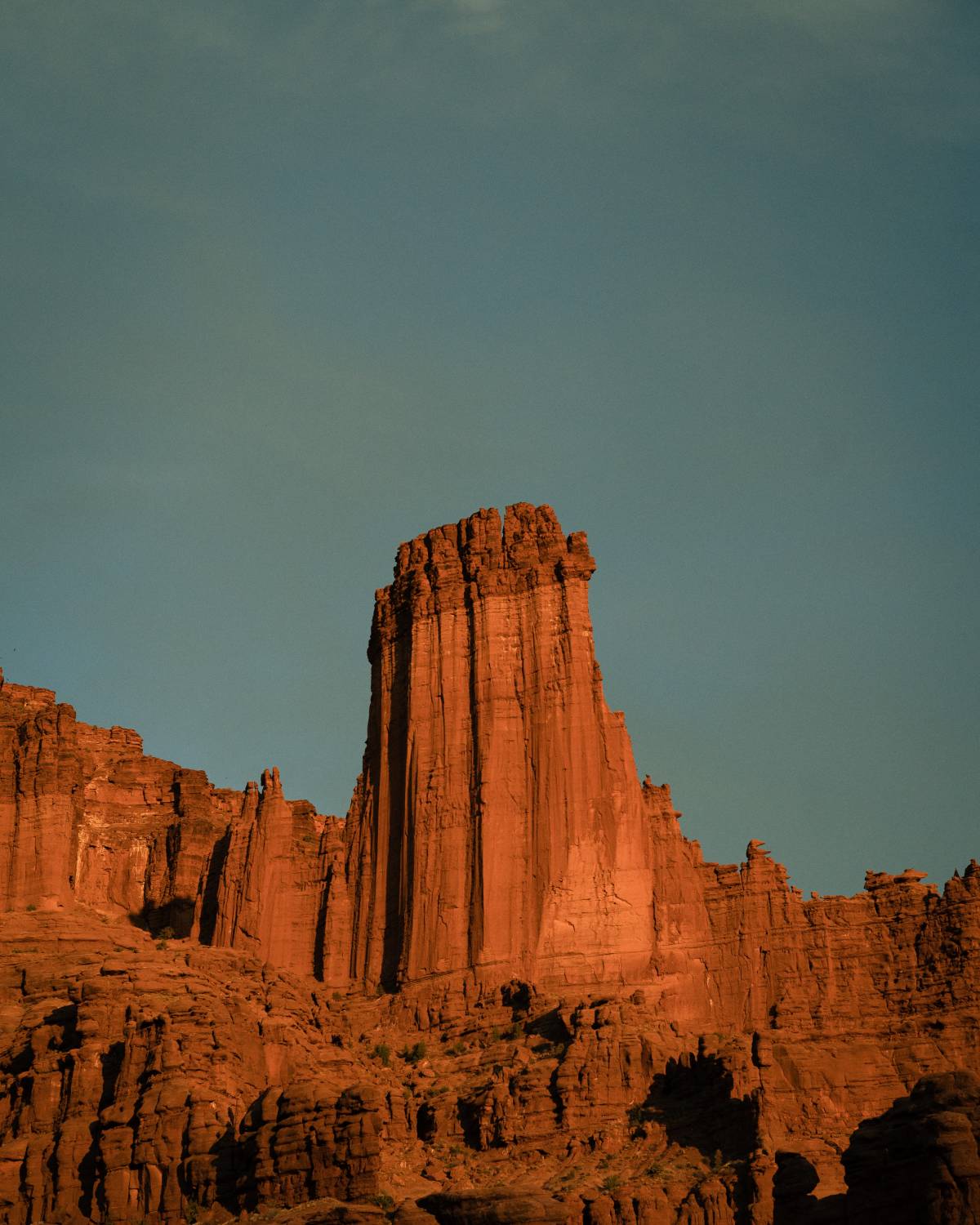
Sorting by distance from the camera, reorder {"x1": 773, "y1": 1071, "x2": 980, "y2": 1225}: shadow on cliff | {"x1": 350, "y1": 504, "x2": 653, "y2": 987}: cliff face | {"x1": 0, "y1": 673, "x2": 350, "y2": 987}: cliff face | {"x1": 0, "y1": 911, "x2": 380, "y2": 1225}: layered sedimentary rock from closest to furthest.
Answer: {"x1": 773, "y1": 1071, "x2": 980, "y2": 1225}: shadow on cliff, {"x1": 0, "y1": 911, "x2": 380, "y2": 1225}: layered sedimentary rock, {"x1": 350, "y1": 504, "x2": 653, "y2": 987}: cliff face, {"x1": 0, "y1": 673, "x2": 350, "y2": 987}: cliff face

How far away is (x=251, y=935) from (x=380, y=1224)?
27462mm

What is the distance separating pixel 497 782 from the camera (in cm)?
10050

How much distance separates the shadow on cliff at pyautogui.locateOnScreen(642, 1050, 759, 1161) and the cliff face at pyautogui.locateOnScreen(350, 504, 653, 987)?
9.19 m

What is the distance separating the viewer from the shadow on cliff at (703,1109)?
271 feet

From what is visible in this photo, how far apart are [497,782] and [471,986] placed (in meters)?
7.47

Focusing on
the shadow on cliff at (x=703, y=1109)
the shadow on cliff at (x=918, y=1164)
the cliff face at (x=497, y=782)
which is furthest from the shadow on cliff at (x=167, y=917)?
the shadow on cliff at (x=918, y=1164)

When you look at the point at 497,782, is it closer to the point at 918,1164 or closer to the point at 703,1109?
the point at 703,1109

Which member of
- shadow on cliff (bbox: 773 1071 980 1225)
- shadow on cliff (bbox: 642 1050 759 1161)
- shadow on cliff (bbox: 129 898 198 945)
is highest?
shadow on cliff (bbox: 129 898 198 945)

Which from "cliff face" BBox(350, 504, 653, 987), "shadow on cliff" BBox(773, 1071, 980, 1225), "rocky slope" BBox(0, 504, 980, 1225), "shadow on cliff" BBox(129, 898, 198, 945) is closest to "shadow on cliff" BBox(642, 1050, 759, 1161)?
"rocky slope" BBox(0, 504, 980, 1225)

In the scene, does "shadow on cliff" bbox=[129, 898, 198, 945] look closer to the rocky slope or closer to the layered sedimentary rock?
the rocky slope

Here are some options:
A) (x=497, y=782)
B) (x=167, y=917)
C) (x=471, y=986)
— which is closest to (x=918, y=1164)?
(x=471, y=986)

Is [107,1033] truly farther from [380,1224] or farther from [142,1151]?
[380,1224]

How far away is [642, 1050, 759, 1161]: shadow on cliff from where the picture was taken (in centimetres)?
8250

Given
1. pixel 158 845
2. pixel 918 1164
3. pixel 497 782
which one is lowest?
pixel 918 1164
